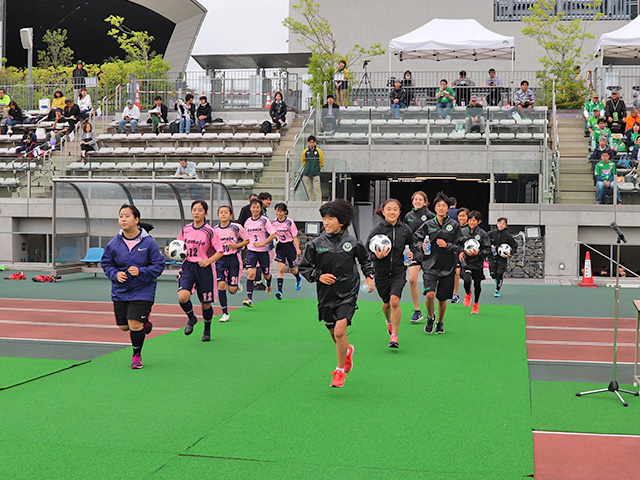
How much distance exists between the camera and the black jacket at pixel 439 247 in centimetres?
1123

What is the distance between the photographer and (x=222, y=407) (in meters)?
6.84

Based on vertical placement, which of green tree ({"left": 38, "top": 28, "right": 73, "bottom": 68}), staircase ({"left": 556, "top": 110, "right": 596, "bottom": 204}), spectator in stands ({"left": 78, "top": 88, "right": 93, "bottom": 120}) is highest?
green tree ({"left": 38, "top": 28, "right": 73, "bottom": 68})

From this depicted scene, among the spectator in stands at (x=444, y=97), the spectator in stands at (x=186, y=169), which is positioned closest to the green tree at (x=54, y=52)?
the spectator in stands at (x=186, y=169)

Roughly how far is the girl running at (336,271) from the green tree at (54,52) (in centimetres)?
5265

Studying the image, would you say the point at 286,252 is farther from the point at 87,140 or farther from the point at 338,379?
the point at 87,140

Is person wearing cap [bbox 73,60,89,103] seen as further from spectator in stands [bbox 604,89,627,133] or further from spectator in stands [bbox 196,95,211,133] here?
spectator in stands [bbox 604,89,627,133]

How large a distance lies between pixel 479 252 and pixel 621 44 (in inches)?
733

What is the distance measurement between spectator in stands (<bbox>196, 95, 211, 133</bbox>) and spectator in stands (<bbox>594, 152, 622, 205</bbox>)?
15594mm

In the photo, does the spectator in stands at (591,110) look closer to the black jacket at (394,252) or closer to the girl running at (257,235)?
the girl running at (257,235)

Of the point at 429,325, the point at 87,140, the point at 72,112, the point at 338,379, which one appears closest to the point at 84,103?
the point at 72,112

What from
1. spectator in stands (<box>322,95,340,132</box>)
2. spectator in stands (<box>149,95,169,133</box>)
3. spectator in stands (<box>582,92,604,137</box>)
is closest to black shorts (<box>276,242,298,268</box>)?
spectator in stands (<box>322,95,340,132</box>)

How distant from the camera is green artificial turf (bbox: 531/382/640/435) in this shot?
637 cm

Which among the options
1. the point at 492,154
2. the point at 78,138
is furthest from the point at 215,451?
the point at 78,138

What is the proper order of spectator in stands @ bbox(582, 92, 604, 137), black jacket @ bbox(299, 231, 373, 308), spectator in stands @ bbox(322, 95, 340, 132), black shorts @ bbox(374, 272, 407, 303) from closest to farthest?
black jacket @ bbox(299, 231, 373, 308), black shorts @ bbox(374, 272, 407, 303), spectator in stands @ bbox(322, 95, 340, 132), spectator in stands @ bbox(582, 92, 604, 137)
